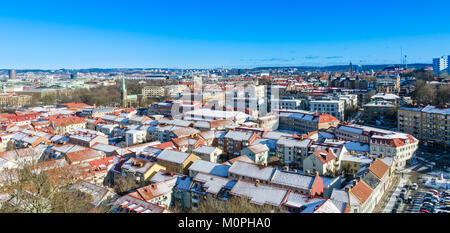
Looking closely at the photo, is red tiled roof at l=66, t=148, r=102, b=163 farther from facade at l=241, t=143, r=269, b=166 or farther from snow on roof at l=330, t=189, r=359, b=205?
snow on roof at l=330, t=189, r=359, b=205

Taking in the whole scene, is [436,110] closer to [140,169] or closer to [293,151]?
[293,151]

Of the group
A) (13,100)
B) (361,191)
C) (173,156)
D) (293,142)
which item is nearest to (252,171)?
(361,191)

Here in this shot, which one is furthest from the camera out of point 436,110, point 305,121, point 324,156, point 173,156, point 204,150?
point 305,121

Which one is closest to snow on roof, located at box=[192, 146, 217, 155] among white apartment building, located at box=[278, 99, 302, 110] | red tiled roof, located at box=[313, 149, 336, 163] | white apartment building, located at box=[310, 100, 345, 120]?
red tiled roof, located at box=[313, 149, 336, 163]

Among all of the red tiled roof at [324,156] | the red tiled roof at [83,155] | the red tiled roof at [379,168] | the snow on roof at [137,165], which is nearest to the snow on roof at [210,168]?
the snow on roof at [137,165]

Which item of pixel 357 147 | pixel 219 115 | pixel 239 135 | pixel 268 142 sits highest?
pixel 219 115

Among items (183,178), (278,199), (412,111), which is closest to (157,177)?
(183,178)
